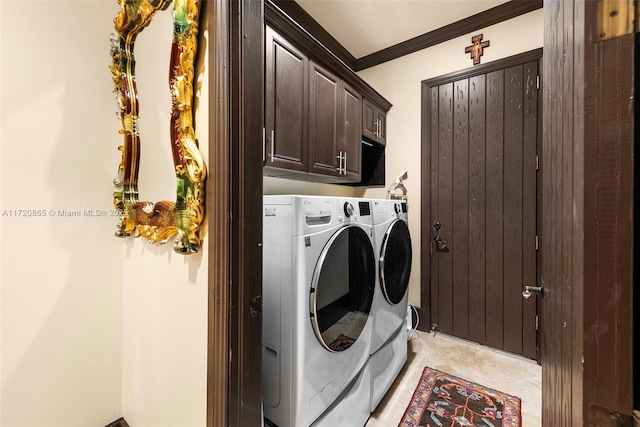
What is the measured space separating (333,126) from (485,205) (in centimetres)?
137

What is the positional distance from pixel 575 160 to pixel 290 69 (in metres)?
1.48

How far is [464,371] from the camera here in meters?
1.84

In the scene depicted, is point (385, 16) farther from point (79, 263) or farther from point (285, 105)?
point (79, 263)

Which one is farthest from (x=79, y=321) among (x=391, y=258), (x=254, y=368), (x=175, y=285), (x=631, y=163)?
(x=631, y=163)

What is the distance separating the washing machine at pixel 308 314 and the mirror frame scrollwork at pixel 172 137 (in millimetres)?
332

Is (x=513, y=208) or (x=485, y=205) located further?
(x=485, y=205)

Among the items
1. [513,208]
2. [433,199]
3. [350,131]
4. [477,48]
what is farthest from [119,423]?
[477,48]

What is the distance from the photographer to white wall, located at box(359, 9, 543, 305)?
206cm

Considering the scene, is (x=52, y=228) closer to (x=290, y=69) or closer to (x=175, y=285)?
(x=175, y=285)

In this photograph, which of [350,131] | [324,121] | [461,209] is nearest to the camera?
[324,121]

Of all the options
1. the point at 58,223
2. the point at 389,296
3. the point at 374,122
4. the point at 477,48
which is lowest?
the point at 389,296

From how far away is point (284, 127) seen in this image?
1485 mm

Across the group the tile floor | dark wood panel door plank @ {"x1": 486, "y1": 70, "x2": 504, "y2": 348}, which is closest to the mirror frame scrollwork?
the tile floor

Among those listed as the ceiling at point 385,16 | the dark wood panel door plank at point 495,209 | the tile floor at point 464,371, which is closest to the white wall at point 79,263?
the tile floor at point 464,371
